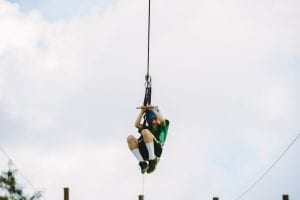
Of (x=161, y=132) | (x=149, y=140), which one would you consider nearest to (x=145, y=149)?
(x=149, y=140)

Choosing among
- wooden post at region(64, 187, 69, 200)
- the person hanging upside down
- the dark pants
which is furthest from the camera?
wooden post at region(64, 187, 69, 200)

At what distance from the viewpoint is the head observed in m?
12.4

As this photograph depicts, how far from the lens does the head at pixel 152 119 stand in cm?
1245

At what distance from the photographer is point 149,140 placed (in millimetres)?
12391

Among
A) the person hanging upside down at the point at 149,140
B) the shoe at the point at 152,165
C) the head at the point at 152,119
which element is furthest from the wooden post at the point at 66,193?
the head at the point at 152,119

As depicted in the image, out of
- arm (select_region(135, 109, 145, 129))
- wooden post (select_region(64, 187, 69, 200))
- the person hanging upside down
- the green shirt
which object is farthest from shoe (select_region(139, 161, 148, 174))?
wooden post (select_region(64, 187, 69, 200))

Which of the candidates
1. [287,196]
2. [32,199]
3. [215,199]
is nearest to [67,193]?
[32,199]

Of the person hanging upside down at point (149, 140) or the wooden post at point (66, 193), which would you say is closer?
the person hanging upside down at point (149, 140)

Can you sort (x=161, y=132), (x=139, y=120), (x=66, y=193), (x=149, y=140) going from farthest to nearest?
(x=66, y=193)
(x=161, y=132)
(x=139, y=120)
(x=149, y=140)

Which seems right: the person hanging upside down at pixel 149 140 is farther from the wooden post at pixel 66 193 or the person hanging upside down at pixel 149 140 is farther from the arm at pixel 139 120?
the wooden post at pixel 66 193

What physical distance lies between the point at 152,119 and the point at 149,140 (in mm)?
372

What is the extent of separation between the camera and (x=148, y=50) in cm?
1005

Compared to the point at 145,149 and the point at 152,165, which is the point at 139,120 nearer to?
the point at 145,149

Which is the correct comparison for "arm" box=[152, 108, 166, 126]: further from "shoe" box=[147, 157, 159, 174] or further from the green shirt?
"shoe" box=[147, 157, 159, 174]
